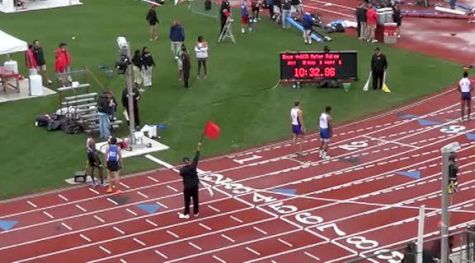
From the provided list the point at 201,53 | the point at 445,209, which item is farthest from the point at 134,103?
the point at 445,209

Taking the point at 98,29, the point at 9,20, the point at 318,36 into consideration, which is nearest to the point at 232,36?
the point at 318,36

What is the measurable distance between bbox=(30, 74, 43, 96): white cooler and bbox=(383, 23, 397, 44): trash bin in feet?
46.9

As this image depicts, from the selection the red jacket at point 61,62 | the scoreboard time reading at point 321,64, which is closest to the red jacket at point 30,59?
the red jacket at point 61,62

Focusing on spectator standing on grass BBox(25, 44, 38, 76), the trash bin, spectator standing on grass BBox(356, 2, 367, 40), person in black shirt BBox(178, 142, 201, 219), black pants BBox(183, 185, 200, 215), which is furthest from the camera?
spectator standing on grass BBox(356, 2, 367, 40)

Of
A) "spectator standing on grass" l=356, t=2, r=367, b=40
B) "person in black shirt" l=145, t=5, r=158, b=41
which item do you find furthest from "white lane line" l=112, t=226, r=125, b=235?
"spectator standing on grass" l=356, t=2, r=367, b=40

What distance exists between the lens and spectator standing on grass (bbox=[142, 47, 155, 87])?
37.1 metres

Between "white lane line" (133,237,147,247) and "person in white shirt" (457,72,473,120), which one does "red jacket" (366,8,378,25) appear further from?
"white lane line" (133,237,147,247)

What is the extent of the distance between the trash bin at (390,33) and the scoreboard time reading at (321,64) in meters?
7.01

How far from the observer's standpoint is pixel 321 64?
1470 inches

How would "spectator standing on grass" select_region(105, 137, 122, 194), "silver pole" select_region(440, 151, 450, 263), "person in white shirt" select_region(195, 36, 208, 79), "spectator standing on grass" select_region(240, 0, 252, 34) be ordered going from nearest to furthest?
"silver pole" select_region(440, 151, 450, 263) < "spectator standing on grass" select_region(105, 137, 122, 194) < "person in white shirt" select_region(195, 36, 208, 79) < "spectator standing on grass" select_region(240, 0, 252, 34)

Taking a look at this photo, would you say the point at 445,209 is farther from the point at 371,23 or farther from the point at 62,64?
the point at 371,23

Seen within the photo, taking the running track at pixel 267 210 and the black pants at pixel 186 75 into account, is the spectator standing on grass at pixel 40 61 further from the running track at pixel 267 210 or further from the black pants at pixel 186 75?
the running track at pixel 267 210

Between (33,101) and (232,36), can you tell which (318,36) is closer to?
(232,36)

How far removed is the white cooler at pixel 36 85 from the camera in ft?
121
